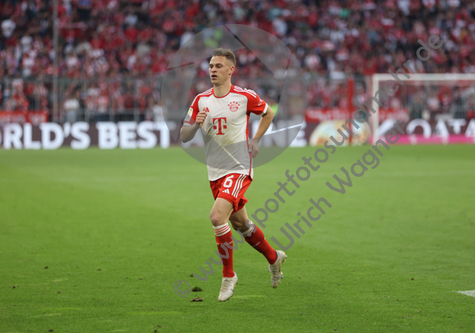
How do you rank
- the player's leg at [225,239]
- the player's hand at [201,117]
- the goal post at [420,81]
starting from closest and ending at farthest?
the player's leg at [225,239], the player's hand at [201,117], the goal post at [420,81]

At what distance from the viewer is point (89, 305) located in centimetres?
436

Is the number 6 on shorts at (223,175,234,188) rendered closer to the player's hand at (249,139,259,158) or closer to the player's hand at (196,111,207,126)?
the player's hand at (249,139,259,158)

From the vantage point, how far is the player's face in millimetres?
4750

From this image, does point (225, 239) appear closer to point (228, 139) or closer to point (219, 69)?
point (228, 139)

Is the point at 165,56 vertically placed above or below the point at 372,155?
above

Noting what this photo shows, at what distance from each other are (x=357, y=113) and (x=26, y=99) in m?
12.5

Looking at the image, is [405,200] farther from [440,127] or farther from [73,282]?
[440,127]

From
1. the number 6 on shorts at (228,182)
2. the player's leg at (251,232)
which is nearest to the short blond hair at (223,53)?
the number 6 on shorts at (228,182)

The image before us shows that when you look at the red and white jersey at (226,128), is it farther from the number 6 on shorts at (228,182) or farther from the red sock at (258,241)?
the red sock at (258,241)

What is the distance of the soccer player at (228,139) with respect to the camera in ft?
15.7

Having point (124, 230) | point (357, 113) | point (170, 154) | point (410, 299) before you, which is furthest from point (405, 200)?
point (357, 113)

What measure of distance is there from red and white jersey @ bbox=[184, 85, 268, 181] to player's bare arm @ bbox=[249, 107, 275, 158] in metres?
0.10

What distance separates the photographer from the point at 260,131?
4957 mm

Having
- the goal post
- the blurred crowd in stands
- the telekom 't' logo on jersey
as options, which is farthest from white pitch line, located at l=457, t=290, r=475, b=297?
the goal post
